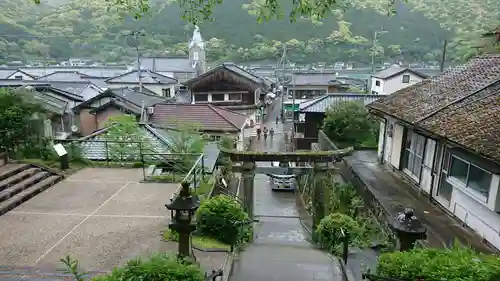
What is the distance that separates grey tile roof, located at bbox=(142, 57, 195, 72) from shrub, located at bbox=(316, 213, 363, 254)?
50.9 meters

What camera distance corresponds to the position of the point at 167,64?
58.7m

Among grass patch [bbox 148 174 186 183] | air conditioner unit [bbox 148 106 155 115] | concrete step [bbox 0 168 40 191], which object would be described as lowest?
grass patch [bbox 148 174 186 183]

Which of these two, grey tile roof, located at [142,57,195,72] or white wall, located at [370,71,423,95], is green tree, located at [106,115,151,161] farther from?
grey tile roof, located at [142,57,195,72]

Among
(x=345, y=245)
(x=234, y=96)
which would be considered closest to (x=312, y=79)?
(x=234, y=96)

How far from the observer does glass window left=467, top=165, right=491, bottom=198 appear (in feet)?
28.9

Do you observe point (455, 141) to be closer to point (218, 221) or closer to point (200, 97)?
point (218, 221)

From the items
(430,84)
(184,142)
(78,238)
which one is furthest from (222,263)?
(430,84)

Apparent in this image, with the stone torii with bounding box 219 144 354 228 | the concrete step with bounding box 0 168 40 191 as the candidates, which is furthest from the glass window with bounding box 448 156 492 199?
the concrete step with bounding box 0 168 40 191

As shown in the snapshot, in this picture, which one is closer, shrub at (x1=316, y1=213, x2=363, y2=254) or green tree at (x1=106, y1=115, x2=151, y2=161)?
shrub at (x1=316, y1=213, x2=363, y2=254)

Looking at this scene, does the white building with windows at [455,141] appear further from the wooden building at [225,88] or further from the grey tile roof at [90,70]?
the grey tile roof at [90,70]

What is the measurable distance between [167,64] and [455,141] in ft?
179

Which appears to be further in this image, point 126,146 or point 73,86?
point 73,86

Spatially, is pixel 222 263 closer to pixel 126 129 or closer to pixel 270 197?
pixel 126 129

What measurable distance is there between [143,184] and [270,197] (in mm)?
11931
